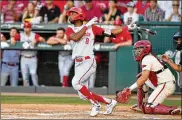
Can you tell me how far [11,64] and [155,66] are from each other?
19.6 feet

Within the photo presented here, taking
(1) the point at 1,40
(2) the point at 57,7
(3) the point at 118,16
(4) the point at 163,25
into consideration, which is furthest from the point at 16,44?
(4) the point at 163,25

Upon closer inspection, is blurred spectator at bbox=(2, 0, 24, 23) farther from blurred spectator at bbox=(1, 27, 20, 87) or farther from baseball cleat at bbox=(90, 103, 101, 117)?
baseball cleat at bbox=(90, 103, 101, 117)

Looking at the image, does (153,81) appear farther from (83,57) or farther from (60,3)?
(60,3)

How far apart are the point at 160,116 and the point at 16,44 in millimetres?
6308

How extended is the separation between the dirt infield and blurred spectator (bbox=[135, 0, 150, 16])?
491 cm

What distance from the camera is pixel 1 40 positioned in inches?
556

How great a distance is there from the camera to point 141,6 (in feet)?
48.2

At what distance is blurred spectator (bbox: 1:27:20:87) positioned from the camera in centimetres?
1408

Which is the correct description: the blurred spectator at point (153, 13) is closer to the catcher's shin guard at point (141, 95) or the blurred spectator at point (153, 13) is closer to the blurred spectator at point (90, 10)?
the blurred spectator at point (90, 10)

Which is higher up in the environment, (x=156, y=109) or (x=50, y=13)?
(x=50, y=13)

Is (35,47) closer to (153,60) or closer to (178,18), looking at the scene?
(178,18)

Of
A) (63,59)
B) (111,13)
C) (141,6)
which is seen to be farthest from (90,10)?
(63,59)

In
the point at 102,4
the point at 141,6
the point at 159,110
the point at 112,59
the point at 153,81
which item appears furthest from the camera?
the point at 102,4

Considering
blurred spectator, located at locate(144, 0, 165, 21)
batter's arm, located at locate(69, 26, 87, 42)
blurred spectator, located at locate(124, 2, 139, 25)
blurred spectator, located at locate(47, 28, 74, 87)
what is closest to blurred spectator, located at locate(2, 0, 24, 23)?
blurred spectator, located at locate(47, 28, 74, 87)
